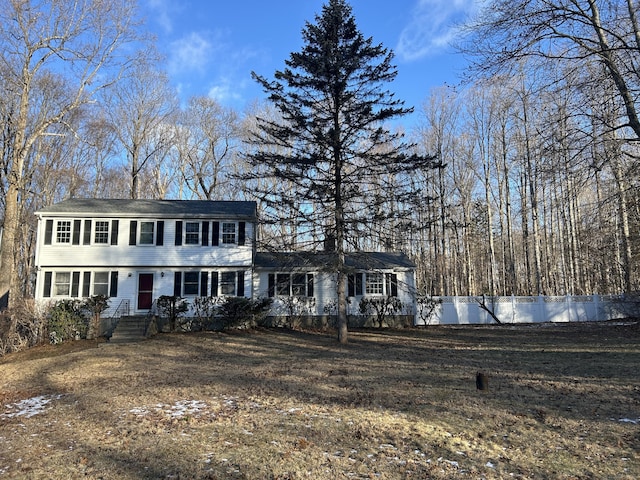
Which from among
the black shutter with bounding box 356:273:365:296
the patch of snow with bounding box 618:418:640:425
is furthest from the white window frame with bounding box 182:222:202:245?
the patch of snow with bounding box 618:418:640:425

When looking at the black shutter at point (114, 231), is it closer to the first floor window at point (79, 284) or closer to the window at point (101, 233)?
the window at point (101, 233)

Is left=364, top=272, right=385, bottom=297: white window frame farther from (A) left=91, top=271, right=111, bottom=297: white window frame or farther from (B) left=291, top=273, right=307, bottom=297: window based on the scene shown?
(A) left=91, top=271, right=111, bottom=297: white window frame

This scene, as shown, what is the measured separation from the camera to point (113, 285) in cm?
1838

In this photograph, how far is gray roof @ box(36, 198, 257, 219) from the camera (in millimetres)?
18688

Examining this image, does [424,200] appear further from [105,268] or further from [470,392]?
[105,268]

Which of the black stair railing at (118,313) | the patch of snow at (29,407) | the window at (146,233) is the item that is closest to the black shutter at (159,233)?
the window at (146,233)

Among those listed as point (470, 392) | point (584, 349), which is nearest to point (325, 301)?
point (584, 349)

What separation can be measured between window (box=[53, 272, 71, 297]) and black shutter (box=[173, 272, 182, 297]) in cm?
436

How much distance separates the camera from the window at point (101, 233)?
736 inches

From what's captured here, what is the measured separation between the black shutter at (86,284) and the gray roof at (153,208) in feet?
8.72

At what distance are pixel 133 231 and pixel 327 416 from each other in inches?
615

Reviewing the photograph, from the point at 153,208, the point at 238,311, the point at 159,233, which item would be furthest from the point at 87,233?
the point at 238,311

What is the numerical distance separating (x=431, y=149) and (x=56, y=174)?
2645 cm

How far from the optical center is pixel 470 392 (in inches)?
286
